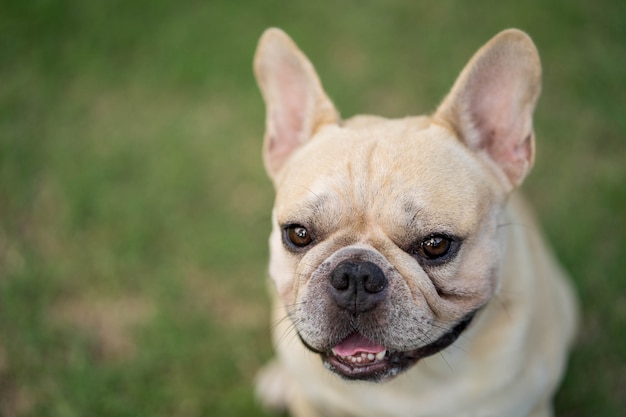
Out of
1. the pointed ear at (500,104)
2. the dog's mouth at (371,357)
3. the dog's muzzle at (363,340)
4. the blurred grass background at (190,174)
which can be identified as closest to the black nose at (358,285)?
the dog's muzzle at (363,340)

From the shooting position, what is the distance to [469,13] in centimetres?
630

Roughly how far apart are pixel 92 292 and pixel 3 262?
2.32 feet

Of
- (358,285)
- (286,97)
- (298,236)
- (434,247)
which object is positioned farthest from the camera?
(286,97)

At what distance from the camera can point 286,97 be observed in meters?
3.20

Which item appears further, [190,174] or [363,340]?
[190,174]

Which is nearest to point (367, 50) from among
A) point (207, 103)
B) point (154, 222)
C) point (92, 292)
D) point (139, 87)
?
point (207, 103)

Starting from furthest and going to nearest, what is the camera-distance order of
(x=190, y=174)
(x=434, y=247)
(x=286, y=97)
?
(x=190, y=174), (x=286, y=97), (x=434, y=247)

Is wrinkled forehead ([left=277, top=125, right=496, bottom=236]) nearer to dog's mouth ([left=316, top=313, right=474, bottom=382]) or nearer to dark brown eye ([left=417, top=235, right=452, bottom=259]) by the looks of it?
dark brown eye ([left=417, top=235, right=452, bottom=259])

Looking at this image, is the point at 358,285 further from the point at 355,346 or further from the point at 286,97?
the point at 286,97

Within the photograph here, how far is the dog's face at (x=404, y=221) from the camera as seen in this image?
2484 mm

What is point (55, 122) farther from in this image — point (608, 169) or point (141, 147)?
point (608, 169)

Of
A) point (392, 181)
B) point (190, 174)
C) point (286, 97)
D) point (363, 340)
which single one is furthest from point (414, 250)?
point (190, 174)

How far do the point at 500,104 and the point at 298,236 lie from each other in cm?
110

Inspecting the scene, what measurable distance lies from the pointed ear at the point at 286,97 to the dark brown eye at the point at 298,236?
57 cm
